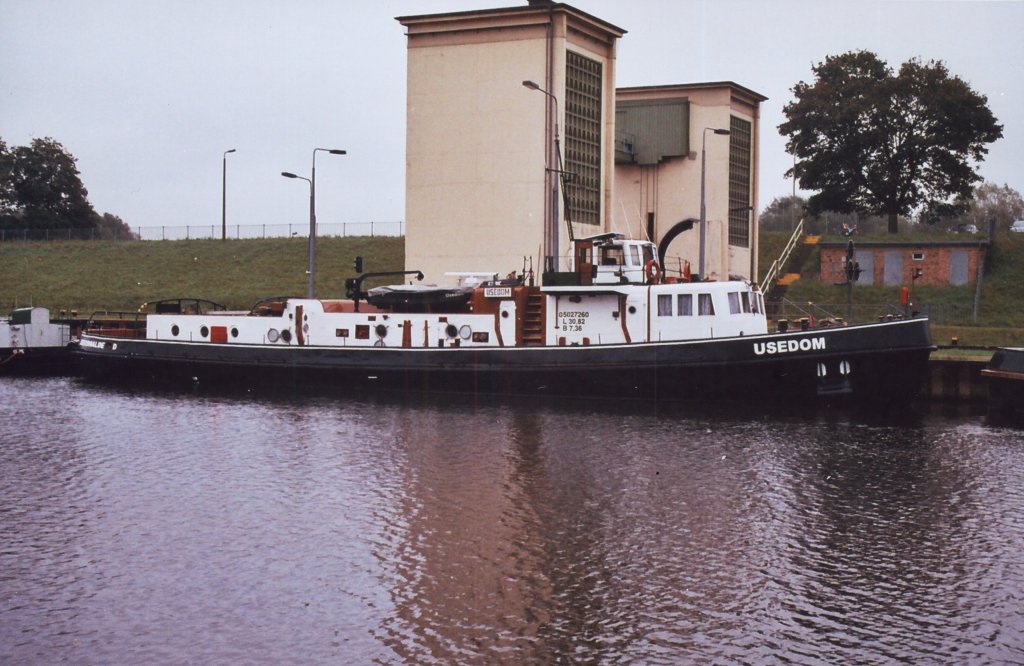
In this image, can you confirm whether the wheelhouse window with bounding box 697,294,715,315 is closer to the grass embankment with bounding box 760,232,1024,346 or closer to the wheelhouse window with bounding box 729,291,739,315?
the wheelhouse window with bounding box 729,291,739,315

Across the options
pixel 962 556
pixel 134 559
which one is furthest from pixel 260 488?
pixel 962 556

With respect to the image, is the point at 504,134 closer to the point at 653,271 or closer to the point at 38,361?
the point at 653,271

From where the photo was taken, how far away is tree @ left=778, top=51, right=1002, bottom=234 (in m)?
64.9

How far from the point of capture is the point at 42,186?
326 feet

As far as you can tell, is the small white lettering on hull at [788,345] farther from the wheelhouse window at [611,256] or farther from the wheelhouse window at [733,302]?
the wheelhouse window at [611,256]

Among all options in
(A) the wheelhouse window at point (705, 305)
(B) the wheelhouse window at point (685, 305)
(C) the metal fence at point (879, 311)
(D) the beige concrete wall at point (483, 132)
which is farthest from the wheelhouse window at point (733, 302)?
(C) the metal fence at point (879, 311)

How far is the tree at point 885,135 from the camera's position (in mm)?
64875

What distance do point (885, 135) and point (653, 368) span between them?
40364mm

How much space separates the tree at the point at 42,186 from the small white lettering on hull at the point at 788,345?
82.3 m

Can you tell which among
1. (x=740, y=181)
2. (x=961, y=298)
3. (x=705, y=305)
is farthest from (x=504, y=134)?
(x=961, y=298)

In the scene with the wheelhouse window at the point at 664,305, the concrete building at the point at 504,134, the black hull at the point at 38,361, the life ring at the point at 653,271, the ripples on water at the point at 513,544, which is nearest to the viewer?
the ripples on water at the point at 513,544

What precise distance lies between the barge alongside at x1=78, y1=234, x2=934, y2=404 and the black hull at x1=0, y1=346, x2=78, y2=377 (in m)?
7.60

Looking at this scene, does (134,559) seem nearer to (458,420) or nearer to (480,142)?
(458,420)

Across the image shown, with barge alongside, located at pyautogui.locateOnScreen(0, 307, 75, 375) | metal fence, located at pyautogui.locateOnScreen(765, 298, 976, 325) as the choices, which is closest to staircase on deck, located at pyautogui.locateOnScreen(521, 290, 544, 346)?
metal fence, located at pyautogui.locateOnScreen(765, 298, 976, 325)
